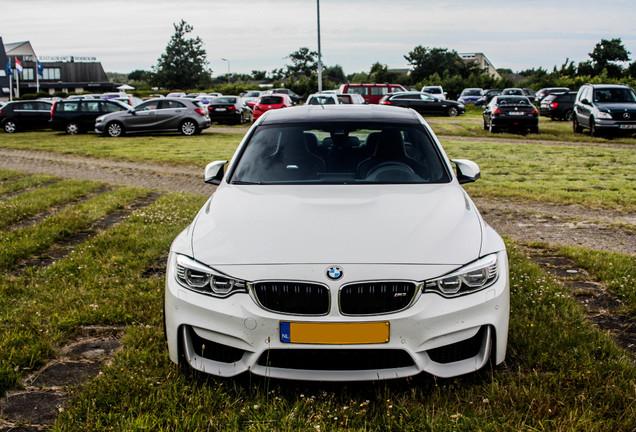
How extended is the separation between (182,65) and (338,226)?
95.0 metres

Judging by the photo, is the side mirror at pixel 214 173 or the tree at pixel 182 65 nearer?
the side mirror at pixel 214 173

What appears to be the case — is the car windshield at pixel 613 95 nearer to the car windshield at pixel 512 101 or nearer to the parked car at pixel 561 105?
the car windshield at pixel 512 101

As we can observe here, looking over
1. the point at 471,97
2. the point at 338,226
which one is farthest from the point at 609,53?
the point at 338,226

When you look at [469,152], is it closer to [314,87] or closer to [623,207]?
[623,207]

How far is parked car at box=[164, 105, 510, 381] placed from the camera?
2.82 meters

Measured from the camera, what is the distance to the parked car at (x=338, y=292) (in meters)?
2.82

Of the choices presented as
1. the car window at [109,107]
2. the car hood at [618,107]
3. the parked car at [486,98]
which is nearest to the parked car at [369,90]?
the parked car at [486,98]

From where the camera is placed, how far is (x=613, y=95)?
20.4 m

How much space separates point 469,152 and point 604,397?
1381cm

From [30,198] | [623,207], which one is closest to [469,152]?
[623,207]

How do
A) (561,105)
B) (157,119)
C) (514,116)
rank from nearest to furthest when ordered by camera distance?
1. (514,116)
2. (157,119)
3. (561,105)

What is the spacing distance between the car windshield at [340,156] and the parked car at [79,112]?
21.8 m

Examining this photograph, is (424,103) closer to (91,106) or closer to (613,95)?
(613,95)

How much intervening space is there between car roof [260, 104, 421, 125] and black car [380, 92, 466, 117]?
1054 inches
